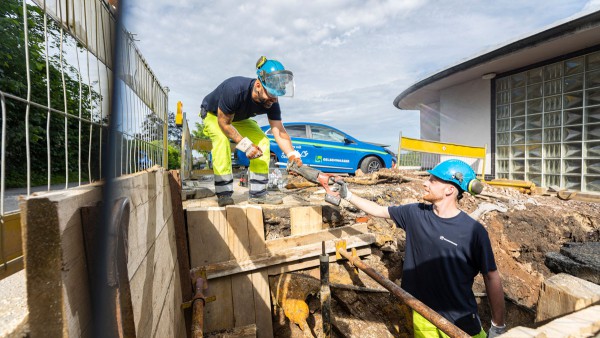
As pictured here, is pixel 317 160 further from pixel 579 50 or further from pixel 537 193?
pixel 579 50

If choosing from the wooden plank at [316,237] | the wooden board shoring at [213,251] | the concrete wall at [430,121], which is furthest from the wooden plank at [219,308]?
the concrete wall at [430,121]

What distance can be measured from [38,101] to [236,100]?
175 centimetres

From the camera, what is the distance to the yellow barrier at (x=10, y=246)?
88cm

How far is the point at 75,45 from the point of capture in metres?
1.16

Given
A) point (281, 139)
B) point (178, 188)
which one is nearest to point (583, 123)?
point (281, 139)

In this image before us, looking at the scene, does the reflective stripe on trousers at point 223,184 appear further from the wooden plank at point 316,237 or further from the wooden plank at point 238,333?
the wooden plank at point 238,333

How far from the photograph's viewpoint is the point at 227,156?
3041 millimetres

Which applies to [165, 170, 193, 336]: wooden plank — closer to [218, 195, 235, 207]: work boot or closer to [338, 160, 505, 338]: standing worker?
[218, 195, 235, 207]: work boot

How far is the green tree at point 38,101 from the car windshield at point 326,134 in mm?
6952

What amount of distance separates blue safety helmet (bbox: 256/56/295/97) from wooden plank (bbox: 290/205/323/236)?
4.11 ft

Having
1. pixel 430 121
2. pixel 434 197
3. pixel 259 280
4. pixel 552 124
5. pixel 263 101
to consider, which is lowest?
pixel 259 280

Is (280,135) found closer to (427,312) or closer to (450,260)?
(450,260)

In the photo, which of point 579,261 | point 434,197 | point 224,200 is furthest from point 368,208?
point 579,261

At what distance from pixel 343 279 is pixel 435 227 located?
137cm
